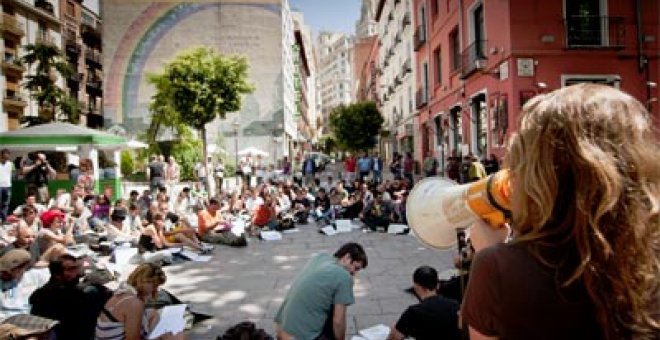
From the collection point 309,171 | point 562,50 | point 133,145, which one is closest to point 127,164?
point 133,145

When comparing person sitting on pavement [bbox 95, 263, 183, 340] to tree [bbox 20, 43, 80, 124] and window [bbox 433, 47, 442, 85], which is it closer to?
window [bbox 433, 47, 442, 85]

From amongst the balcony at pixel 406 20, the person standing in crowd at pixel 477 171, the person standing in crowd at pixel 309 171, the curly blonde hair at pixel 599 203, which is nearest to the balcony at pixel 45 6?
the person standing in crowd at pixel 309 171

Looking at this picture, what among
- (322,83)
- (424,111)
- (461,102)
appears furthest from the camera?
(322,83)

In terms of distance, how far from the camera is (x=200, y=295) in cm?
700

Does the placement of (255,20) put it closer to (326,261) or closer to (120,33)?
(120,33)

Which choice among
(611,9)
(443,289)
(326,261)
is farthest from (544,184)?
(611,9)

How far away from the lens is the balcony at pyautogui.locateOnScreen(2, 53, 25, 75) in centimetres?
3110

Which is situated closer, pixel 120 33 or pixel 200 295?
pixel 200 295

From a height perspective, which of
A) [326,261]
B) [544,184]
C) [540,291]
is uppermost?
[544,184]

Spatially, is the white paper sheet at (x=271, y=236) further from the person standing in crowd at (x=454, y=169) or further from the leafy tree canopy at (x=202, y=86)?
the leafy tree canopy at (x=202, y=86)

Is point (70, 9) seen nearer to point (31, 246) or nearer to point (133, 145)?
point (133, 145)

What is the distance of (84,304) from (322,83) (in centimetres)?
16742

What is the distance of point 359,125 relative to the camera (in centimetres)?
4416

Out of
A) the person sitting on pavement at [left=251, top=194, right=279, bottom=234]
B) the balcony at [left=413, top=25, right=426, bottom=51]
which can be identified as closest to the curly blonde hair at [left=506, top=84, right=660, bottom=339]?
the person sitting on pavement at [left=251, top=194, right=279, bottom=234]
